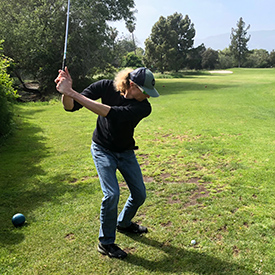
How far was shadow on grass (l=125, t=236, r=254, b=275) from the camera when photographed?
3.53 metres

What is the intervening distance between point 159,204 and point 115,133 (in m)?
2.18

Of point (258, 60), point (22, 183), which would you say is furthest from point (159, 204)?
point (258, 60)

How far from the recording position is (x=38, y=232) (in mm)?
4426

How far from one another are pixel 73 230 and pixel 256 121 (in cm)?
1059

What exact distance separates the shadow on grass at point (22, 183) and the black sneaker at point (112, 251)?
1355 mm

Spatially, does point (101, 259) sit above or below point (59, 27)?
below

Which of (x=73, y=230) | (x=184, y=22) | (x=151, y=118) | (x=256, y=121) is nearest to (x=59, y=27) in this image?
(x=151, y=118)

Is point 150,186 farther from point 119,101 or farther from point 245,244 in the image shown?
point 119,101

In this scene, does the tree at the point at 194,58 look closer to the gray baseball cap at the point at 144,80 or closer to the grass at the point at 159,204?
the grass at the point at 159,204

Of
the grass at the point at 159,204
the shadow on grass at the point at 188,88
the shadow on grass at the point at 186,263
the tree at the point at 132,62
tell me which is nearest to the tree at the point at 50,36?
the shadow on grass at the point at 188,88

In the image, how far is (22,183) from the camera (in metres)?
6.37

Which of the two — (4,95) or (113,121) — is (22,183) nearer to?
(113,121)

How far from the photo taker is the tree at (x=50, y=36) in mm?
23422

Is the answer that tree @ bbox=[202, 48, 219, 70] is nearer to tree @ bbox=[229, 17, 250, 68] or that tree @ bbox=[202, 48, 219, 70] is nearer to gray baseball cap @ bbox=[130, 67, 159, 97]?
tree @ bbox=[229, 17, 250, 68]
